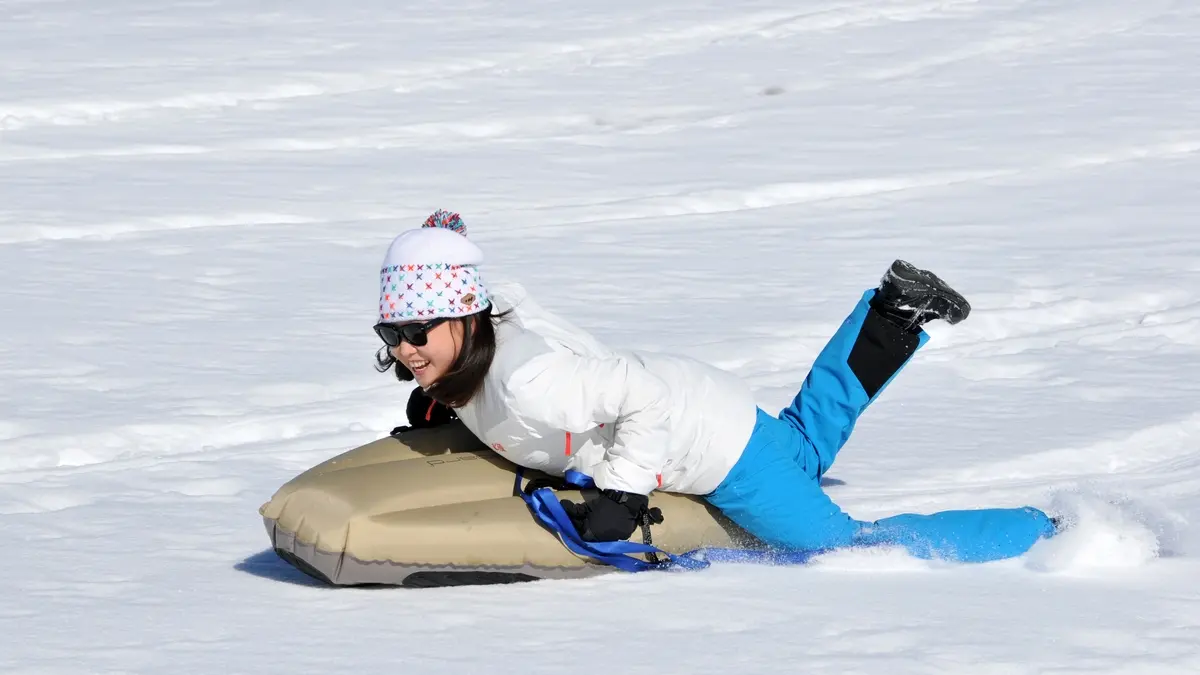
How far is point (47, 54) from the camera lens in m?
9.62

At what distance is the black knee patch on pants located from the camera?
3.73 m

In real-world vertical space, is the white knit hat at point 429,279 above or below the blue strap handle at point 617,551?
above

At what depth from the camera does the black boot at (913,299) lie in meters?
3.72

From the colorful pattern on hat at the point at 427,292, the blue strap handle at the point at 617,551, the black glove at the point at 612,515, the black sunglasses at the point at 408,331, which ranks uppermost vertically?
the colorful pattern on hat at the point at 427,292

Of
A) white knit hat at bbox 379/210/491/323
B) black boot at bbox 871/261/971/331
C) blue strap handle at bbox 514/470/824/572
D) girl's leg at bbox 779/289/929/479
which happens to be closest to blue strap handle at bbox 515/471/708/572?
blue strap handle at bbox 514/470/824/572

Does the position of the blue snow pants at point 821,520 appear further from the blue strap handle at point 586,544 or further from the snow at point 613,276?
the blue strap handle at point 586,544

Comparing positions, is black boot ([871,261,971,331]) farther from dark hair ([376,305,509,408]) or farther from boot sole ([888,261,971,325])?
dark hair ([376,305,509,408])

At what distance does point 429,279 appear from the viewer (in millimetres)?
2963

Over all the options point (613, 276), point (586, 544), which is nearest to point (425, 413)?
point (586, 544)

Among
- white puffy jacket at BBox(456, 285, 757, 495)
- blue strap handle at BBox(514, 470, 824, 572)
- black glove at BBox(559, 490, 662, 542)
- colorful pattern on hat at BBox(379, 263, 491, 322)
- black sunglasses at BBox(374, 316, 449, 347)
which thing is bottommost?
blue strap handle at BBox(514, 470, 824, 572)

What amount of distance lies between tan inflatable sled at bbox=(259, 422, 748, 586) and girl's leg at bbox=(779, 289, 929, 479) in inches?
18.8

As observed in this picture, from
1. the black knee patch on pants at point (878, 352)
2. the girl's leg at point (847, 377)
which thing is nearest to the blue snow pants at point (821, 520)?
the girl's leg at point (847, 377)

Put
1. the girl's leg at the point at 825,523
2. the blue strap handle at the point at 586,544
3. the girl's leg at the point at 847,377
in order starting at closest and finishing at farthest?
the blue strap handle at the point at 586,544, the girl's leg at the point at 825,523, the girl's leg at the point at 847,377

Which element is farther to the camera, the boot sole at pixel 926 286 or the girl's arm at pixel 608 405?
the boot sole at pixel 926 286
